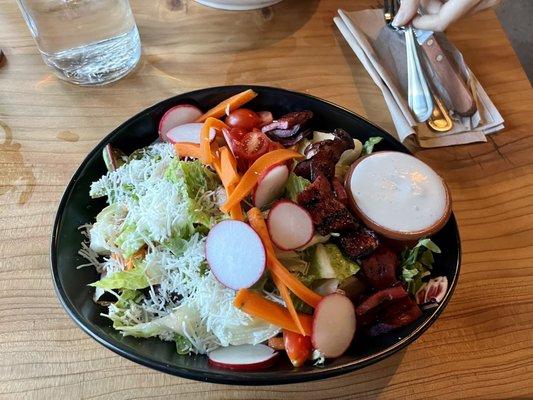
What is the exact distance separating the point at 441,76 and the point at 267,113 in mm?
430

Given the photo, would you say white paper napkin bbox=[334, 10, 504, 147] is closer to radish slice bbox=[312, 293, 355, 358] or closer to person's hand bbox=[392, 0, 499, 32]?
person's hand bbox=[392, 0, 499, 32]

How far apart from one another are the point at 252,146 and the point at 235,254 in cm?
23

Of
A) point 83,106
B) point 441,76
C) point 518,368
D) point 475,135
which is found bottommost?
point 518,368

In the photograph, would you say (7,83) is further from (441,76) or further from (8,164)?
(441,76)

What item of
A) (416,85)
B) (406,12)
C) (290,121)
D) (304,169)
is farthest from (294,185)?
(406,12)

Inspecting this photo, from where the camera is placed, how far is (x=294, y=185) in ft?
3.02

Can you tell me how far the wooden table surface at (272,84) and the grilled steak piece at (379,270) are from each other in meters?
0.15

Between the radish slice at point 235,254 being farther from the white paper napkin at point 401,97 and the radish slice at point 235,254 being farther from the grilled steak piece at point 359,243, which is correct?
the white paper napkin at point 401,97

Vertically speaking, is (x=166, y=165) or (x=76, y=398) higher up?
(x=166, y=165)

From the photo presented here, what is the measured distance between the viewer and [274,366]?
79 centimetres

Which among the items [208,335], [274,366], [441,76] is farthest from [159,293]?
[441,76]

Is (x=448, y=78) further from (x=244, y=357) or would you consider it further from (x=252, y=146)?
(x=244, y=357)

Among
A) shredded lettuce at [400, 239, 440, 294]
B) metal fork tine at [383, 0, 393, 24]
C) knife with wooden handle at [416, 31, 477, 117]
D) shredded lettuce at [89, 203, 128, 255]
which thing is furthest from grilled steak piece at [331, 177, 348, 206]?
metal fork tine at [383, 0, 393, 24]

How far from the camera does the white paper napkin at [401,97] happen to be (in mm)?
1183
